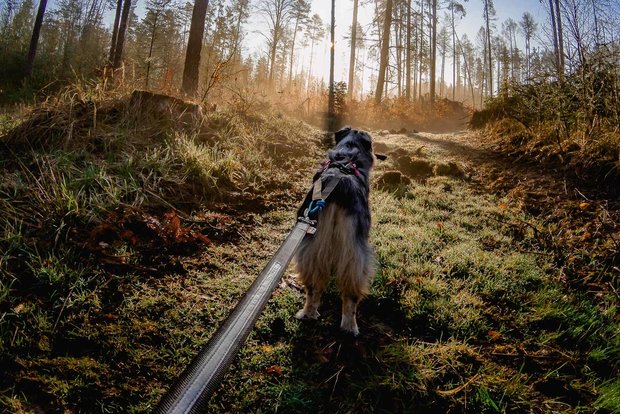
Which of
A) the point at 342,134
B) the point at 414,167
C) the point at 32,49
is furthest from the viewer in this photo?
the point at 32,49

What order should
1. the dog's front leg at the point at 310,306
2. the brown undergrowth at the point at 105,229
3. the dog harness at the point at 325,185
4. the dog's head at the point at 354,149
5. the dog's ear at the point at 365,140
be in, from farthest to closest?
the dog's ear at the point at 365,140 < the dog's head at the point at 354,149 < the dog's front leg at the point at 310,306 < the dog harness at the point at 325,185 < the brown undergrowth at the point at 105,229

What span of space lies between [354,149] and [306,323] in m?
1.94

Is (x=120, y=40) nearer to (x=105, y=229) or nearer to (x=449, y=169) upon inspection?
(x=105, y=229)

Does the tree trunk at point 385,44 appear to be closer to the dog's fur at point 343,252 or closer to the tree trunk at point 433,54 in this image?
the tree trunk at point 433,54

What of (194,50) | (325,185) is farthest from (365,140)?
(194,50)

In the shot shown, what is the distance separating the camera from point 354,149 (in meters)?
3.48

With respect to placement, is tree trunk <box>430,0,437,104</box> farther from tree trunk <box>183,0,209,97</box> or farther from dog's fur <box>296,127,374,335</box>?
dog's fur <box>296,127,374,335</box>

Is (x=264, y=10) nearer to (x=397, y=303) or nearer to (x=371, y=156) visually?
(x=371, y=156)

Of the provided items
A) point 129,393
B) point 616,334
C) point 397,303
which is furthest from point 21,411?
point 616,334

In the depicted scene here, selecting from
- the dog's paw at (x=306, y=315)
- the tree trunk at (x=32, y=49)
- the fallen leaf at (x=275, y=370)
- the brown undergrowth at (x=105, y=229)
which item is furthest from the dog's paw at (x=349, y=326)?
the tree trunk at (x=32, y=49)

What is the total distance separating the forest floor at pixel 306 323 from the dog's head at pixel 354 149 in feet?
3.31

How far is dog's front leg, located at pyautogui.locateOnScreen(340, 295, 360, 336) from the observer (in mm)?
2312

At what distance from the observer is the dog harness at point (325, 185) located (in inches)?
75.4

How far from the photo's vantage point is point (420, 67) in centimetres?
3575
